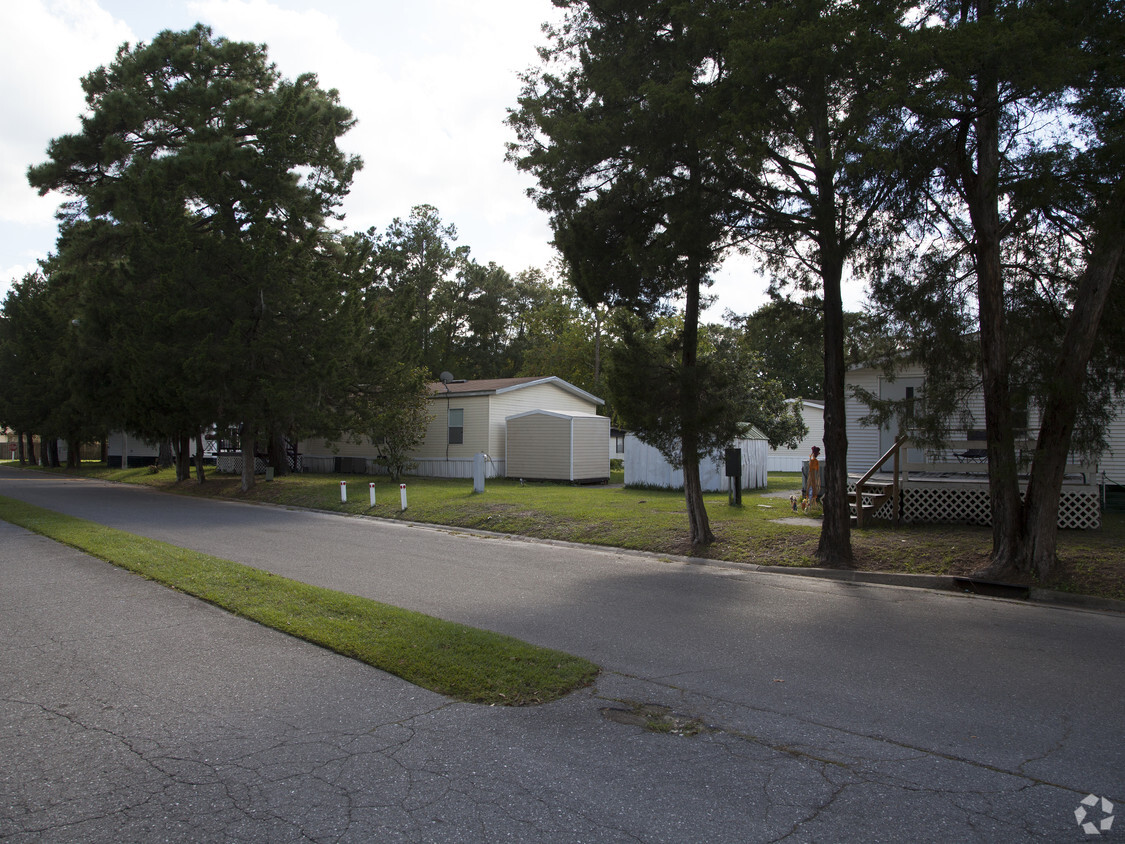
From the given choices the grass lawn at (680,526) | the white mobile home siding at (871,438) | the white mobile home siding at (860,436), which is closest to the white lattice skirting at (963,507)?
the grass lawn at (680,526)

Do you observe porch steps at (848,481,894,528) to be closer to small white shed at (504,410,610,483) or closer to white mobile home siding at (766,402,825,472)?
small white shed at (504,410,610,483)

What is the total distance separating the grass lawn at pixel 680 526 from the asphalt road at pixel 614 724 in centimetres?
198

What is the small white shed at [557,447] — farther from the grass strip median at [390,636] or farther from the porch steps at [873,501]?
the grass strip median at [390,636]

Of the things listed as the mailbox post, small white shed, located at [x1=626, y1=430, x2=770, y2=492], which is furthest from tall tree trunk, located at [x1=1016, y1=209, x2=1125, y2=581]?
small white shed, located at [x1=626, y1=430, x2=770, y2=492]

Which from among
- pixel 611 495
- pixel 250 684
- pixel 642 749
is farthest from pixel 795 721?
pixel 611 495

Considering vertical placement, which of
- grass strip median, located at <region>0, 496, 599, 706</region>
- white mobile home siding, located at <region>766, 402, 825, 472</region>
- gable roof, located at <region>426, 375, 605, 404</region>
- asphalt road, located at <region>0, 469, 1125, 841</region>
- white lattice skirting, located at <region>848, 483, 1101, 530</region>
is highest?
gable roof, located at <region>426, 375, 605, 404</region>

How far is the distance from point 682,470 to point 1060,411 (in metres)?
14.8

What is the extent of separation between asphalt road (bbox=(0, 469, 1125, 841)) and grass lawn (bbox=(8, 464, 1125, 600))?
1.98 metres

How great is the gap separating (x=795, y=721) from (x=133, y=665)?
4945 mm

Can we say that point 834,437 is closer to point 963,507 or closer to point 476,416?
point 963,507

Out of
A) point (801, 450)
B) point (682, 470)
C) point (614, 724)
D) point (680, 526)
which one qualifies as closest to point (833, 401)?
point (680, 526)

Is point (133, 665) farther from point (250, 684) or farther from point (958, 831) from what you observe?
point (958, 831)

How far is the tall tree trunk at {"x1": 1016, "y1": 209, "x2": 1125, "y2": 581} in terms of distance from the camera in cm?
919

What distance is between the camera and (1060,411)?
9531mm
